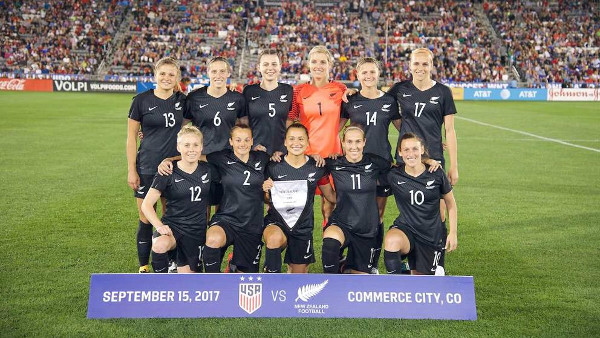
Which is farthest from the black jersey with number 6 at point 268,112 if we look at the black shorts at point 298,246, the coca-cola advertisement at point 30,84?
the coca-cola advertisement at point 30,84

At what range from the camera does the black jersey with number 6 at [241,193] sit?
4855 millimetres

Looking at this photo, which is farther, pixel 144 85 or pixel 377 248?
pixel 144 85

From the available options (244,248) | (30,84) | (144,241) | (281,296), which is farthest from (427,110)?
(30,84)

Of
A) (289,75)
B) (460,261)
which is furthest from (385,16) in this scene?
(460,261)

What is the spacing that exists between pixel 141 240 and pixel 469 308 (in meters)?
2.89

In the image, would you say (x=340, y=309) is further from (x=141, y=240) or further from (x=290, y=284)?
(x=141, y=240)

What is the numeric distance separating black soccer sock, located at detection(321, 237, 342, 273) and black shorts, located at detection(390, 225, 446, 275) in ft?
1.81

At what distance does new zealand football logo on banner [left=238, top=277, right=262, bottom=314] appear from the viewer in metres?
4.07

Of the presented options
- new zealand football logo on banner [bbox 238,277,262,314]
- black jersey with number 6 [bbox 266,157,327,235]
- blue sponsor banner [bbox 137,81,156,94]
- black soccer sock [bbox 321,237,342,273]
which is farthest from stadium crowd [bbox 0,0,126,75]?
new zealand football logo on banner [bbox 238,277,262,314]

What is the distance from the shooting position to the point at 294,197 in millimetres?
4957

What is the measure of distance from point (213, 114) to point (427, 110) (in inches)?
77.1

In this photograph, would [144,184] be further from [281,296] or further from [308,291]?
[308,291]

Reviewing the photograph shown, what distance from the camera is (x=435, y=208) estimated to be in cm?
480

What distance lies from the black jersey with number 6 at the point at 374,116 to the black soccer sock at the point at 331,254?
43.4 inches
